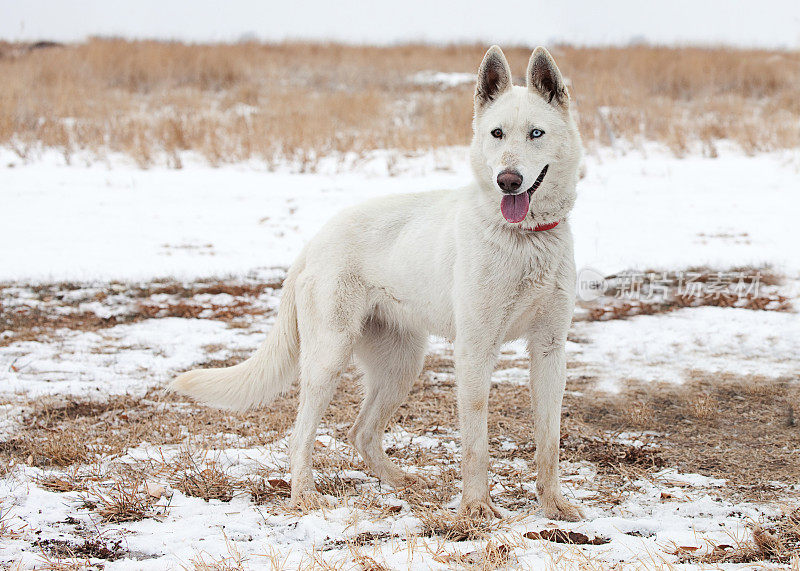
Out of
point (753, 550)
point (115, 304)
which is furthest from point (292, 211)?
point (753, 550)

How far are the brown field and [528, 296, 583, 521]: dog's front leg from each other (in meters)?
7.94

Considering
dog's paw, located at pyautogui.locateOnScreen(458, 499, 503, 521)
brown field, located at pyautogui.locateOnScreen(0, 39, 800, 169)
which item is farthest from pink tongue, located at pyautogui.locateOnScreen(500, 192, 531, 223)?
brown field, located at pyautogui.locateOnScreen(0, 39, 800, 169)

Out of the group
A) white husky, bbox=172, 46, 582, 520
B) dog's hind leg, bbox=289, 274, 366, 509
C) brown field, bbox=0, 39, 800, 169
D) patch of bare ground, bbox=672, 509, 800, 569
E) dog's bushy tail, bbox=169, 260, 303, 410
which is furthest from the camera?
brown field, bbox=0, 39, 800, 169

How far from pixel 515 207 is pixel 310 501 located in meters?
1.52

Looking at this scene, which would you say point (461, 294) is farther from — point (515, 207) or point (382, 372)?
point (382, 372)

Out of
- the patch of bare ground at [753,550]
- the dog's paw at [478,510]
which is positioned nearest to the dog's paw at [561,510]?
the dog's paw at [478,510]

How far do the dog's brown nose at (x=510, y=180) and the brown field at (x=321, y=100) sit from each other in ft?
26.5

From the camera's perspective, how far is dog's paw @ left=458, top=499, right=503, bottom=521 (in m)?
2.93

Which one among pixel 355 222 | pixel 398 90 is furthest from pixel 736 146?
pixel 355 222

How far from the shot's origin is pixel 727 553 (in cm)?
254

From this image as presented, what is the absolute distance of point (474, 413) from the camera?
3.01 meters

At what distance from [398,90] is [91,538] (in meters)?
13.0

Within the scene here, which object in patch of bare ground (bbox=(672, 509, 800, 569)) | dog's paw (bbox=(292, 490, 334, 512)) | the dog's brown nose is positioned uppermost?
the dog's brown nose

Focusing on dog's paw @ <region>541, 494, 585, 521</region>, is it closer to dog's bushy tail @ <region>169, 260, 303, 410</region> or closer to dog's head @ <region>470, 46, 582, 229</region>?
dog's head @ <region>470, 46, 582, 229</region>
